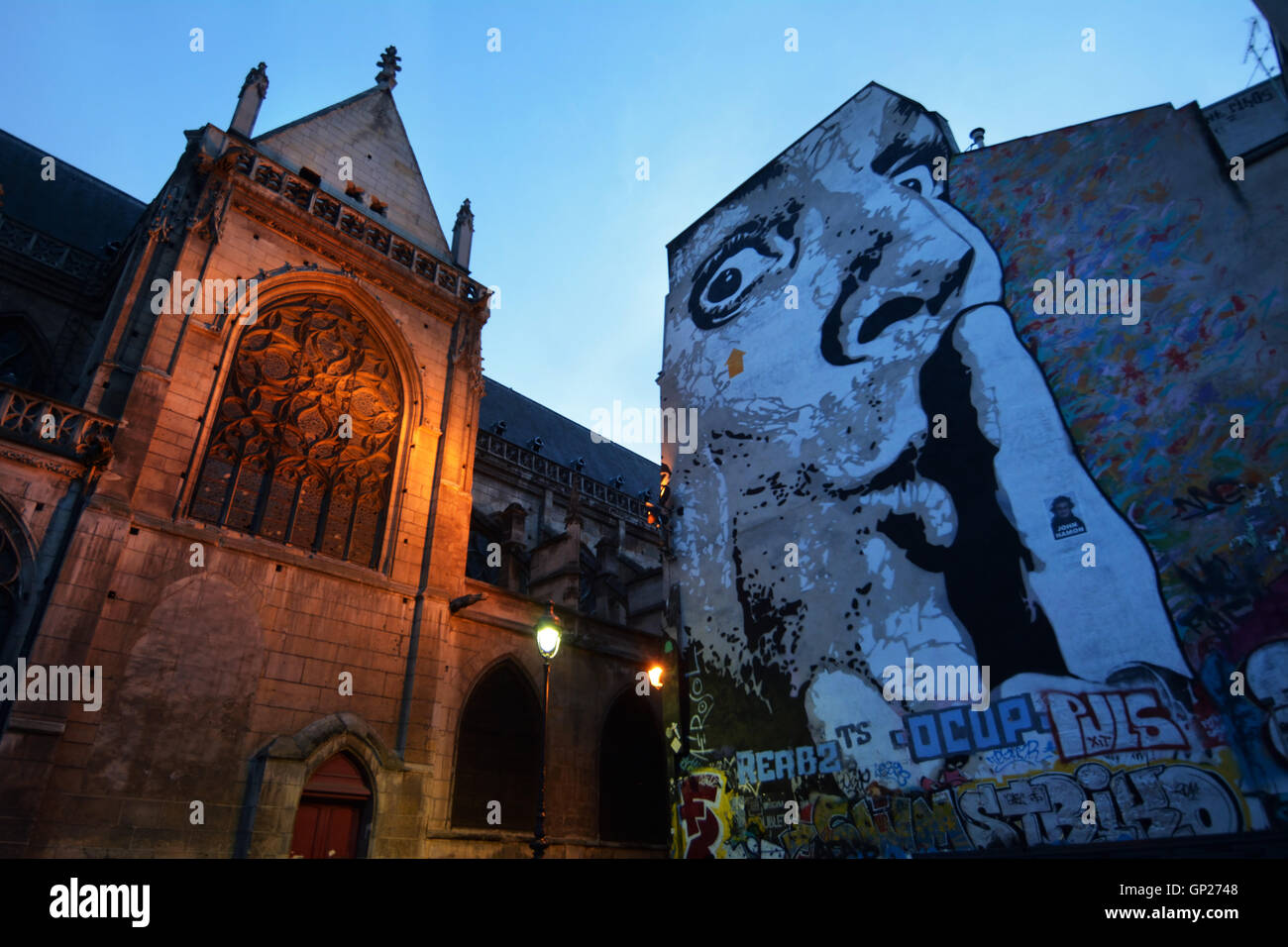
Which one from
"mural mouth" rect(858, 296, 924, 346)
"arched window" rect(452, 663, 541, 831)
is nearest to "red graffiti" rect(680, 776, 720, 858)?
"arched window" rect(452, 663, 541, 831)

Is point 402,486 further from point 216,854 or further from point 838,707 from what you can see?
point 838,707

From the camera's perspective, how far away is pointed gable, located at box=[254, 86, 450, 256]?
1897 centimetres

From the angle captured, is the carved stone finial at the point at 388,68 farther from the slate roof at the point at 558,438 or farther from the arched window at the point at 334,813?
the arched window at the point at 334,813

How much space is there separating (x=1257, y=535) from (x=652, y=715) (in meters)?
14.6

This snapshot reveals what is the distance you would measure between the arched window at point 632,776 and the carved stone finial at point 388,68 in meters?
20.3

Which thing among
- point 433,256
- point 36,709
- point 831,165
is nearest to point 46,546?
point 36,709

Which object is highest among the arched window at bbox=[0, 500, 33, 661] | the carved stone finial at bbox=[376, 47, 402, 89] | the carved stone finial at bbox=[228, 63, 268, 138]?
the carved stone finial at bbox=[376, 47, 402, 89]

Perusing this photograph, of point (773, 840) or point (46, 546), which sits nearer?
point (46, 546)

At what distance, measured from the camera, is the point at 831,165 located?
1817 centimetres

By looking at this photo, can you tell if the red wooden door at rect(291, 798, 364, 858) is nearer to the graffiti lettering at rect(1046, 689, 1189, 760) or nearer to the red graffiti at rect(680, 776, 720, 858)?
the red graffiti at rect(680, 776, 720, 858)

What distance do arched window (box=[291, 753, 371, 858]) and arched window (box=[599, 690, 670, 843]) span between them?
618cm

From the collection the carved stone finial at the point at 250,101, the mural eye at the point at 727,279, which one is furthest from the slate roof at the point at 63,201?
the mural eye at the point at 727,279

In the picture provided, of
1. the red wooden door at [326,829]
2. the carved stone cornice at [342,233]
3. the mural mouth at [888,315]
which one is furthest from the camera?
the carved stone cornice at [342,233]

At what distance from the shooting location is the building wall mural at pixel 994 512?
10.1 metres
